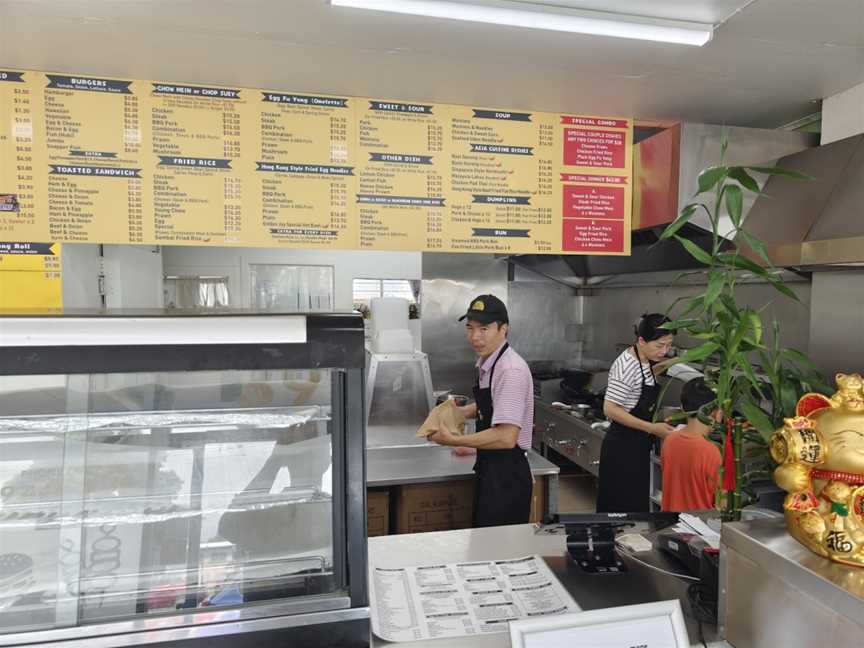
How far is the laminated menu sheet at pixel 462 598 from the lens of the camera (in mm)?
1294

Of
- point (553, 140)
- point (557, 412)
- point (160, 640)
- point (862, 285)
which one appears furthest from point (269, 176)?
point (557, 412)

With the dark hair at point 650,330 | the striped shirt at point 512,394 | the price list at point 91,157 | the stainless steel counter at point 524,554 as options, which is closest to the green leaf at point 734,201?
the stainless steel counter at point 524,554

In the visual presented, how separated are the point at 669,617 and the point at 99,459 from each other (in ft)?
4.07

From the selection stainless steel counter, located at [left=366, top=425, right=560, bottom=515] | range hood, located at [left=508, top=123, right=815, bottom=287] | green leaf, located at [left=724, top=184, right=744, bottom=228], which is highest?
range hood, located at [left=508, top=123, right=815, bottom=287]

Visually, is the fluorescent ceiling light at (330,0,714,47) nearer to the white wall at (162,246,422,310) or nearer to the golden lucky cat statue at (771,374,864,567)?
the golden lucky cat statue at (771,374,864,567)

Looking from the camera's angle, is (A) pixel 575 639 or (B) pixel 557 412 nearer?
(A) pixel 575 639

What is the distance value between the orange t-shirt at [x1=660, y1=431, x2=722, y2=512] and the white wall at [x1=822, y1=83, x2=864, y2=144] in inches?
56.6

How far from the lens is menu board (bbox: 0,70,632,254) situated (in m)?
1.94

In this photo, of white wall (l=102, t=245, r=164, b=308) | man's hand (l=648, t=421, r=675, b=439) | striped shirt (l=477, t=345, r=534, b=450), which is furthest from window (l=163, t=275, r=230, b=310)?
man's hand (l=648, t=421, r=675, b=439)

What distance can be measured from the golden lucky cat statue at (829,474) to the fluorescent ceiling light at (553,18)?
1.10m

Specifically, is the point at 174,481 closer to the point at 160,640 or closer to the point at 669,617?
the point at 160,640

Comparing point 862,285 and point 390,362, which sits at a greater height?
point 862,285

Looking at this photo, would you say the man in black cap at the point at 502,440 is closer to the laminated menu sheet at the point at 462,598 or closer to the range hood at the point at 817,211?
the laminated menu sheet at the point at 462,598

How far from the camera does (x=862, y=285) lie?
216 centimetres
